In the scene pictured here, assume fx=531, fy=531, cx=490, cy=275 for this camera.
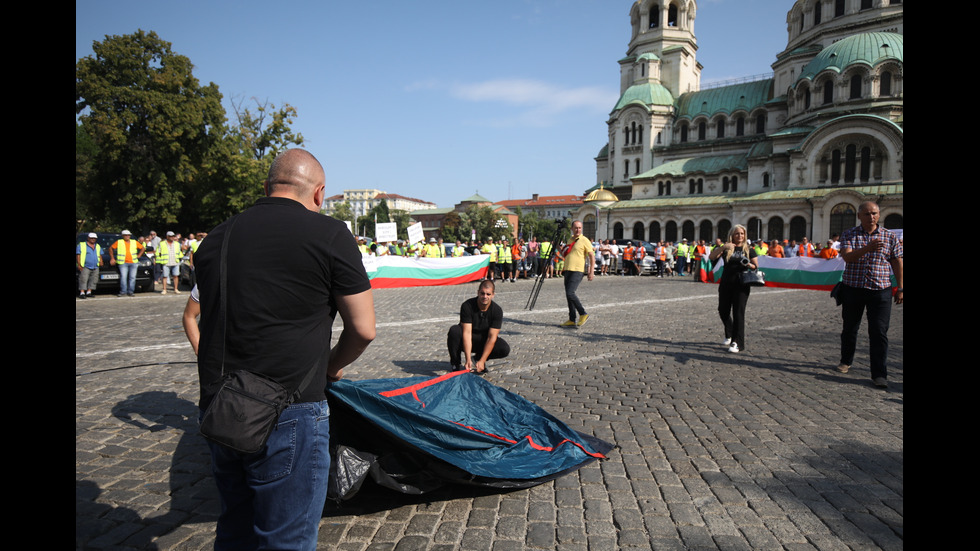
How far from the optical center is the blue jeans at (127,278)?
621 inches

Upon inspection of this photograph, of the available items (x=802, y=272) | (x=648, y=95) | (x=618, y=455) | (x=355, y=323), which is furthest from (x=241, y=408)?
(x=648, y=95)

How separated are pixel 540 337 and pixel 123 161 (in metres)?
32.8

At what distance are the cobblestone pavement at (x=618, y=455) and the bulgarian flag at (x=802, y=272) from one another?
11.7 m

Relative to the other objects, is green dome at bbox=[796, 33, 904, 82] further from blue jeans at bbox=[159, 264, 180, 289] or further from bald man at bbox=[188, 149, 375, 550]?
bald man at bbox=[188, 149, 375, 550]

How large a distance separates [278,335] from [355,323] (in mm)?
292

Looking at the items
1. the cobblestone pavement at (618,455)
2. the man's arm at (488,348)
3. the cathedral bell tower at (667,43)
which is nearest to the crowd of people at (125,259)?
the cobblestone pavement at (618,455)

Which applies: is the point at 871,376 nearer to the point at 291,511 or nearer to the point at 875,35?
the point at 291,511

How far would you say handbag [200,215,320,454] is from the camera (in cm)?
176

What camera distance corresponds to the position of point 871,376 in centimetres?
653

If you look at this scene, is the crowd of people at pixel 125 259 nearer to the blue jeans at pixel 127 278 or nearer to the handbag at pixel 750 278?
the blue jeans at pixel 127 278

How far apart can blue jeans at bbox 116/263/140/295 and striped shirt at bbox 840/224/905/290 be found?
17815mm

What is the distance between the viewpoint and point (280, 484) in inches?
74.3

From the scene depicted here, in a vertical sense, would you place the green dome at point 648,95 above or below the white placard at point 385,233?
above
